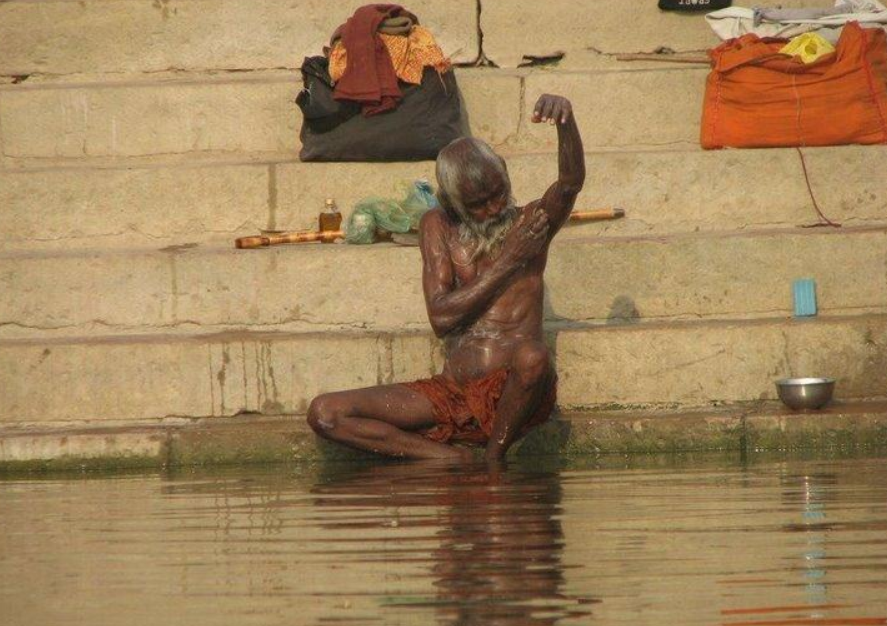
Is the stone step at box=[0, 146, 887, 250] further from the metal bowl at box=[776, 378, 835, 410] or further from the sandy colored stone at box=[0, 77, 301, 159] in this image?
the metal bowl at box=[776, 378, 835, 410]

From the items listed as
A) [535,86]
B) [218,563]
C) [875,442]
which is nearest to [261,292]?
[535,86]

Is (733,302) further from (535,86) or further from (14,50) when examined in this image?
(14,50)

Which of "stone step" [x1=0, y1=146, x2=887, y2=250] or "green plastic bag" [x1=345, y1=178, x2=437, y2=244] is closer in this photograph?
"green plastic bag" [x1=345, y1=178, x2=437, y2=244]

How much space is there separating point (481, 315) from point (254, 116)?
9.47ft

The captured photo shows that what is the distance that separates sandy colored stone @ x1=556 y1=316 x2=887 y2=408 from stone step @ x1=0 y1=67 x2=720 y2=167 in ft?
7.33

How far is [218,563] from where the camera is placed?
5.91 m

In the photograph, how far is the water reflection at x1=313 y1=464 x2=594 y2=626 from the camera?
191 inches

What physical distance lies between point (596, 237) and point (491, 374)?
1.79 m

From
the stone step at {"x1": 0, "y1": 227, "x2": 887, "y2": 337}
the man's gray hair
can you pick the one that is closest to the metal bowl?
the stone step at {"x1": 0, "y1": 227, "x2": 887, "y2": 337}

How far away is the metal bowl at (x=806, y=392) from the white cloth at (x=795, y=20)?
3.08 m

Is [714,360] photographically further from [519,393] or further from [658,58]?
[658,58]

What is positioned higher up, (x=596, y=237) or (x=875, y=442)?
(x=596, y=237)

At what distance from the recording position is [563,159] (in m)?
8.79

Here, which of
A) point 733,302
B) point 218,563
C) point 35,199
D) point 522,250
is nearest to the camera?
point 218,563
